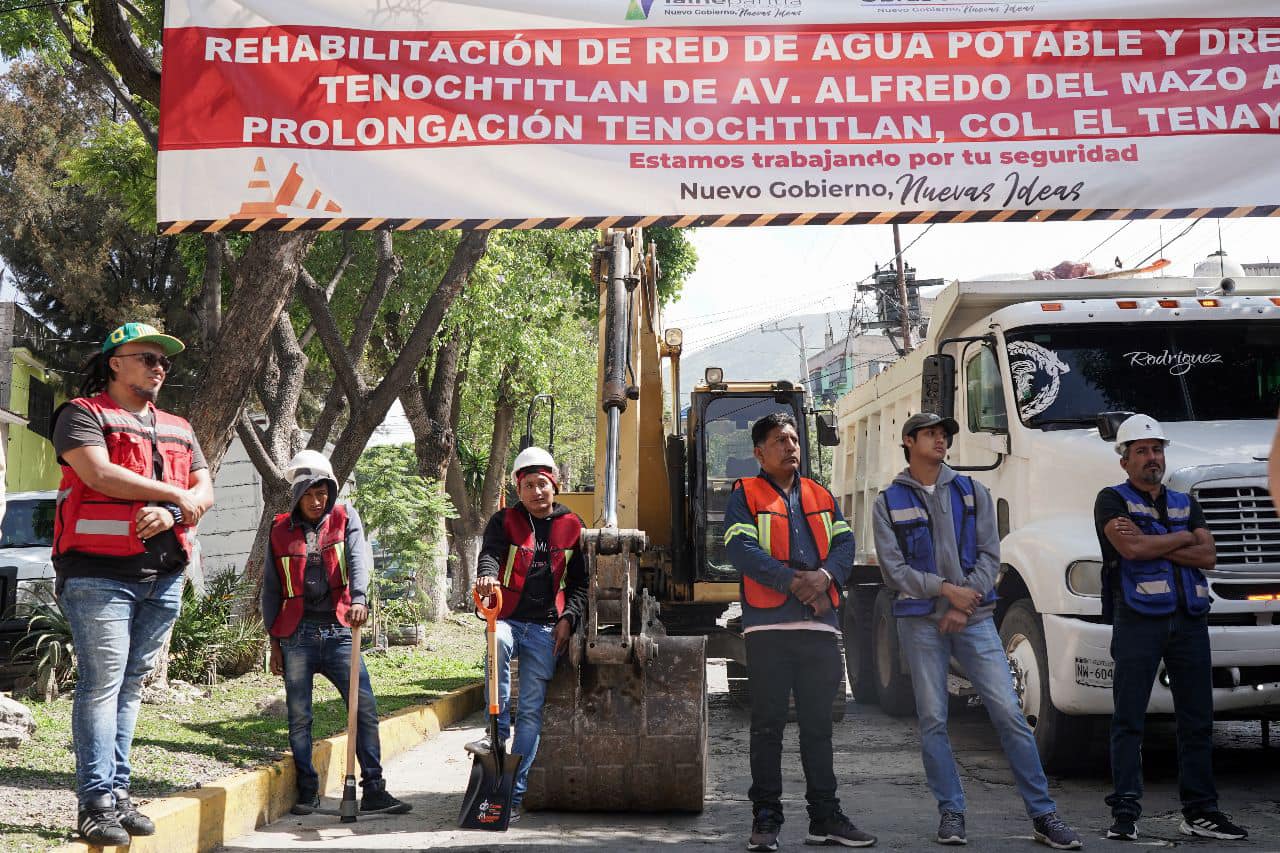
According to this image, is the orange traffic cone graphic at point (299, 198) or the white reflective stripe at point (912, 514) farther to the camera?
the orange traffic cone graphic at point (299, 198)

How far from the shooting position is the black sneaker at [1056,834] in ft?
20.4

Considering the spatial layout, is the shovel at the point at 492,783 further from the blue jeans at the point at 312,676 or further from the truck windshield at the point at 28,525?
the truck windshield at the point at 28,525

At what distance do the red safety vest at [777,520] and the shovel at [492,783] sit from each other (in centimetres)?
134

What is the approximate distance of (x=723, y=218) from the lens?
7070 mm

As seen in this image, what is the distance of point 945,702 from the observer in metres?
6.59

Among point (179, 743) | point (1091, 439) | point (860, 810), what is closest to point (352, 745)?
point (179, 743)

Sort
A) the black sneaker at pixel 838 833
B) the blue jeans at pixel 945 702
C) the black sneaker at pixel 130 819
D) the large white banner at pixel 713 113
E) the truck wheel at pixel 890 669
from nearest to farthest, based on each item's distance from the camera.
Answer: the black sneaker at pixel 130 819 < the black sneaker at pixel 838 833 < the blue jeans at pixel 945 702 < the large white banner at pixel 713 113 < the truck wheel at pixel 890 669

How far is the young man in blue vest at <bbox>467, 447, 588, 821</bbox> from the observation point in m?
7.00

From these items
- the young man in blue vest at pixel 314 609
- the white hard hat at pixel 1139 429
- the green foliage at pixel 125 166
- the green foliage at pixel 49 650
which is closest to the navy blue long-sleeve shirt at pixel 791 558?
the white hard hat at pixel 1139 429

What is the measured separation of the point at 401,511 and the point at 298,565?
11135 mm

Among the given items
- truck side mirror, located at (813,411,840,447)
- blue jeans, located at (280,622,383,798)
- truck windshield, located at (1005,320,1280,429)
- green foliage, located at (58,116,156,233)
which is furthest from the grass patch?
green foliage, located at (58,116,156,233)

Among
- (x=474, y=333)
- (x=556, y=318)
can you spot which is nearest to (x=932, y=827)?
(x=474, y=333)

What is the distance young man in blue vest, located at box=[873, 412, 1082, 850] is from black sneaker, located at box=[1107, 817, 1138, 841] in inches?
13.6

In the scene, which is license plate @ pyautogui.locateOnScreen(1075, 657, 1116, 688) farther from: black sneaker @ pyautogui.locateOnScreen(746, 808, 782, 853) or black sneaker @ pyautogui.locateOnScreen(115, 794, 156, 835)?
black sneaker @ pyautogui.locateOnScreen(115, 794, 156, 835)
